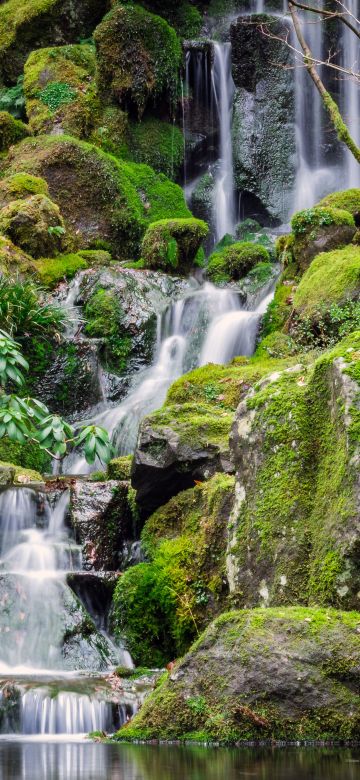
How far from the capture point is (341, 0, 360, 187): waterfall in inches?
812

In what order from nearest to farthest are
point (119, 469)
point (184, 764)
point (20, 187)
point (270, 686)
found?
point (184, 764)
point (270, 686)
point (119, 469)
point (20, 187)

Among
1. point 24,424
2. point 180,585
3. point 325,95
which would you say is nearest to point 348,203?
point 325,95

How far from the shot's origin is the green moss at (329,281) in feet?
35.0

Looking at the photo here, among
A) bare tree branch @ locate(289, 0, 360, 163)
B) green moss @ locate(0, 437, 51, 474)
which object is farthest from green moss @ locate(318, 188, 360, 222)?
green moss @ locate(0, 437, 51, 474)

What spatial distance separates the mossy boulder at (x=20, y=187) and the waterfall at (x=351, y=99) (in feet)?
23.6

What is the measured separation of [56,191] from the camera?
59.2ft

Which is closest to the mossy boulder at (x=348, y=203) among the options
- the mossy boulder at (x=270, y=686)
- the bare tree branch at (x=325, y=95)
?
the bare tree branch at (x=325, y=95)

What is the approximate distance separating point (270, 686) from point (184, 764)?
2.03ft

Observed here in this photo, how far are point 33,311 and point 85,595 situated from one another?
6.34m

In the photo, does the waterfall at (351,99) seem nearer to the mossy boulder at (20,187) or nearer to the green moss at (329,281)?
the mossy boulder at (20,187)

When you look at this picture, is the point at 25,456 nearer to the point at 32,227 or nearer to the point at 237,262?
the point at 32,227

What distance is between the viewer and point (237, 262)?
50.6 ft

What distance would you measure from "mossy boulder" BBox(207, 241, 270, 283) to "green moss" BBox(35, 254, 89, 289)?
2.24m

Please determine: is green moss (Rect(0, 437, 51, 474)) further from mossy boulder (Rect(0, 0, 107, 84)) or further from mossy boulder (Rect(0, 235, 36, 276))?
mossy boulder (Rect(0, 0, 107, 84))
